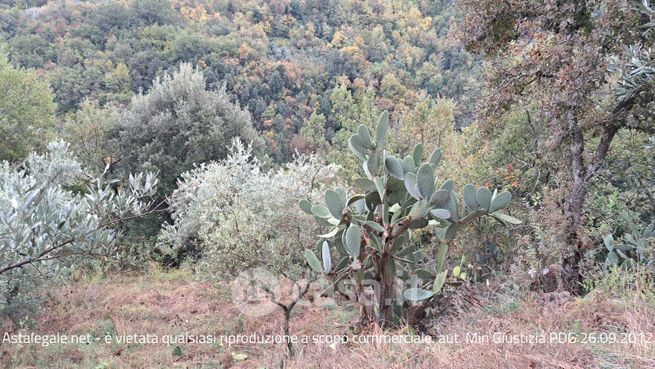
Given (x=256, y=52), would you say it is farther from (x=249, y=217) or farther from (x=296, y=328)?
(x=296, y=328)

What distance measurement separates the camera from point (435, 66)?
31.1 metres

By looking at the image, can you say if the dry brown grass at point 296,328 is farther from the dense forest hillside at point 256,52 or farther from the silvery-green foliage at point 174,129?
the dense forest hillside at point 256,52

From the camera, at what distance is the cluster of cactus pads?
11.9 ft

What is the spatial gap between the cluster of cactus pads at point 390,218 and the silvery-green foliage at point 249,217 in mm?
2106

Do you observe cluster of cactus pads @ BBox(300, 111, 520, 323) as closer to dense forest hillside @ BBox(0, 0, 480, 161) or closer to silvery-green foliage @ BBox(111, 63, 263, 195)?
silvery-green foliage @ BBox(111, 63, 263, 195)

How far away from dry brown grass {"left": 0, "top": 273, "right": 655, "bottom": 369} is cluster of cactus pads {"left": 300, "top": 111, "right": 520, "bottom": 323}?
438mm

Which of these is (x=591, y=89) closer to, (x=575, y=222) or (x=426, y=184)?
(x=575, y=222)

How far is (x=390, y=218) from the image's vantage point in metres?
4.14

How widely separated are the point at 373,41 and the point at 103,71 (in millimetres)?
22261

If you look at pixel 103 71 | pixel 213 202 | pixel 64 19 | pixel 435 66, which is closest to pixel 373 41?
pixel 435 66

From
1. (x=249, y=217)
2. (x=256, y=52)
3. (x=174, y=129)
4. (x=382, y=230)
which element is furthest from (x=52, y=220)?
(x=256, y=52)

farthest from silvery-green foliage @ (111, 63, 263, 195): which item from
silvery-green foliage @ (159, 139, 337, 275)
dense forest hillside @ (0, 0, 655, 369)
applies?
silvery-green foliage @ (159, 139, 337, 275)

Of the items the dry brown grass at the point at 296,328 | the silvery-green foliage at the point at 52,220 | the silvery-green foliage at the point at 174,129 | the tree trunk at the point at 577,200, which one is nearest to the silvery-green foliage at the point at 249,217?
the dry brown grass at the point at 296,328

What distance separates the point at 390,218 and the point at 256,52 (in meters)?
33.9
